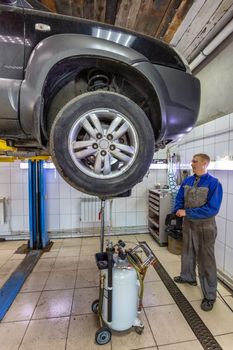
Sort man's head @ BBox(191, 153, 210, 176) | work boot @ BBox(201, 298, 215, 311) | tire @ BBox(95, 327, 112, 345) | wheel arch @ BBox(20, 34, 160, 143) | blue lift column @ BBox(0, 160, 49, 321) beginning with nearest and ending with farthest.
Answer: wheel arch @ BBox(20, 34, 160, 143)
tire @ BBox(95, 327, 112, 345)
work boot @ BBox(201, 298, 215, 311)
man's head @ BBox(191, 153, 210, 176)
blue lift column @ BBox(0, 160, 49, 321)

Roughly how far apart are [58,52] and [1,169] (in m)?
3.04

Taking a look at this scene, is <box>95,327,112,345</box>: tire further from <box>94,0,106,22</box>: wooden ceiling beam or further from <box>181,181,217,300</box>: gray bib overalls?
<box>94,0,106,22</box>: wooden ceiling beam

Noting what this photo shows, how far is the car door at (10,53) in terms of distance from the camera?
113 centimetres

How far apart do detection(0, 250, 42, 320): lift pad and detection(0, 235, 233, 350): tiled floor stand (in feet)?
0.18

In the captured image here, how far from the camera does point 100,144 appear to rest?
1.18 m

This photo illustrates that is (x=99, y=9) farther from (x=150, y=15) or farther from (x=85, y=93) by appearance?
(x=85, y=93)

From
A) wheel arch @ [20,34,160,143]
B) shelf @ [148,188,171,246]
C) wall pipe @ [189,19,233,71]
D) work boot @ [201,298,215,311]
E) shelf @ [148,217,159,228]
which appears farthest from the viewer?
shelf @ [148,217,159,228]

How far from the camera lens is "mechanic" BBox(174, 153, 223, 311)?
193 centimetres

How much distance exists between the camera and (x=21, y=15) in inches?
45.1

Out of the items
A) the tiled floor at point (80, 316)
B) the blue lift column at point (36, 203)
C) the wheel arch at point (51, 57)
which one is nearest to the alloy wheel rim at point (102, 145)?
the wheel arch at point (51, 57)

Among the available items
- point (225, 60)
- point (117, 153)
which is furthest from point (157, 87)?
point (225, 60)

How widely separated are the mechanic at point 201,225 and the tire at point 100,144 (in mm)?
1090

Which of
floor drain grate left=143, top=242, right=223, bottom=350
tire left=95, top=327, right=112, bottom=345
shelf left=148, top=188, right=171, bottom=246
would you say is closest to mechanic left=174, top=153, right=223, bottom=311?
floor drain grate left=143, top=242, right=223, bottom=350

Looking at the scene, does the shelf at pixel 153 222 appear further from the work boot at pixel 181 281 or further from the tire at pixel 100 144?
the tire at pixel 100 144
